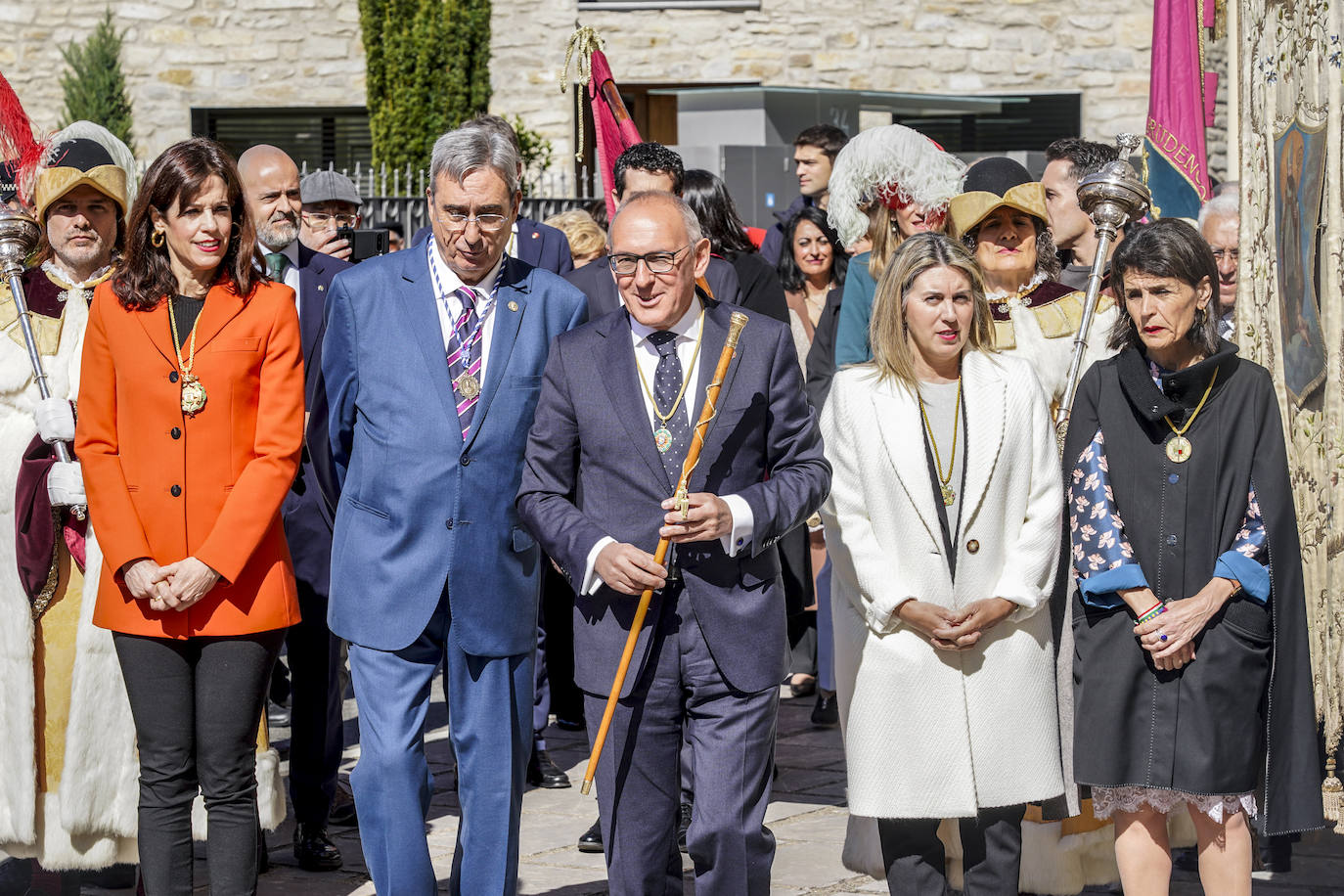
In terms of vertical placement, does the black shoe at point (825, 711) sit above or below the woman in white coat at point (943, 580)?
below

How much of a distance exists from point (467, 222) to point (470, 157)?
0.17 m

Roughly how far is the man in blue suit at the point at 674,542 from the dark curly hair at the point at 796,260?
3858 millimetres

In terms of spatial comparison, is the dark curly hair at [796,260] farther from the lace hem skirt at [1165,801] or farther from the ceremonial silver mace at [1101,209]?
the lace hem skirt at [1165,801]

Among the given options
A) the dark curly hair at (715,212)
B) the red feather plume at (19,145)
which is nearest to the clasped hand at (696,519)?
the red feather plume at (19,145)

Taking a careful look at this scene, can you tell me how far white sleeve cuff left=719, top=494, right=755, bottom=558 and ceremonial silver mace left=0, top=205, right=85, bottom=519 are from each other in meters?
1.94

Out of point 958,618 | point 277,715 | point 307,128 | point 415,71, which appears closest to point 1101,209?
point 958,618

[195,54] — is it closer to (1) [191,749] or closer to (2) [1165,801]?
(1) [191,749]

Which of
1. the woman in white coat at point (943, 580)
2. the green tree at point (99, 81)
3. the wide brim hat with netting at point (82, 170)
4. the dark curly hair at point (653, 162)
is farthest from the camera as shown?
the green tree at point (99, 81)

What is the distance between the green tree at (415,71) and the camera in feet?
66.1

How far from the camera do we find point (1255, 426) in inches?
171

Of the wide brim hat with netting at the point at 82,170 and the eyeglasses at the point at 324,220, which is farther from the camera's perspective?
the eyeglasses at the point at 324,220

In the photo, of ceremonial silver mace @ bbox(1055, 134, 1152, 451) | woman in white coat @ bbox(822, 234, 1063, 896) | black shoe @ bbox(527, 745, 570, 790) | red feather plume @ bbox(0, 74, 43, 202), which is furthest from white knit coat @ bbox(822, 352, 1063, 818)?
red feather plume @ bbox(0, 74, 43, 202)

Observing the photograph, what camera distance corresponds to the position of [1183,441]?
4.38 m

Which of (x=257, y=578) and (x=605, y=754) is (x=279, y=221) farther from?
(x=605, y=754)
